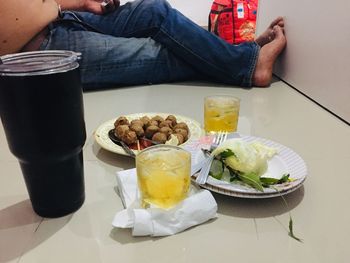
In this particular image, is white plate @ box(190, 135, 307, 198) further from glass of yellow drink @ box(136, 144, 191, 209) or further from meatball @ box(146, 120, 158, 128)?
meatball @ box(146, 120, 158, 128)

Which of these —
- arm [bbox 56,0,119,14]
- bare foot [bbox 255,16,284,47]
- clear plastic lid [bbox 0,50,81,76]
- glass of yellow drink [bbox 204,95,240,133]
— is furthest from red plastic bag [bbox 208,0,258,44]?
clear plastic lid [bbox 0,50,81,76]

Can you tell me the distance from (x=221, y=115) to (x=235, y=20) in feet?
3.49

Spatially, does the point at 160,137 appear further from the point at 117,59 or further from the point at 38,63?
the point at 117,59

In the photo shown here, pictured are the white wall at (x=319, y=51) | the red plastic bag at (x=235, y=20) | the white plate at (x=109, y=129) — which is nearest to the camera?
the white plate at (x=109, y=129)

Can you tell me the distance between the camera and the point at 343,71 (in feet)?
3.44

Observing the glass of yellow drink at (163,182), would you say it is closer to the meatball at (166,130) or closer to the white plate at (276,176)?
the white plate at (276,176)

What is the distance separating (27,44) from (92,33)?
0.25m

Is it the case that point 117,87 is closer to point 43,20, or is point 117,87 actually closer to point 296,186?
point 43,20

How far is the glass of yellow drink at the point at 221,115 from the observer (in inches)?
35.4

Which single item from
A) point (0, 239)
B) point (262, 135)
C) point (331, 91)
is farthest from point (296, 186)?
point (331, 91)

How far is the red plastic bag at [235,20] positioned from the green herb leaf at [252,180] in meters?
1.31

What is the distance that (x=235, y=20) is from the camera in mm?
1812

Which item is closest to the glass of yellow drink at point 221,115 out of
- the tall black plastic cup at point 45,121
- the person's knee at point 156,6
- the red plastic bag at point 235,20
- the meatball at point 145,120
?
the meatball at point 145,120

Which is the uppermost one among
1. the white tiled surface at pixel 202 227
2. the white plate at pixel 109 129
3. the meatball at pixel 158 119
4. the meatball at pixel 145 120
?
the meatball at pixel 145 120
